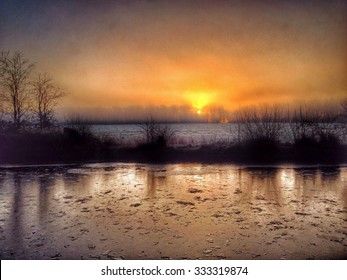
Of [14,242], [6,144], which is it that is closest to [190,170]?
[14,242]

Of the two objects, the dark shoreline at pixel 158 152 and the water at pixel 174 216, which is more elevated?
the dark shoreline at pixel 158 152

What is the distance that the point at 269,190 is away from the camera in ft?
20.0

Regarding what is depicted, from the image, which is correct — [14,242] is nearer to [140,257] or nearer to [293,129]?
[140,257]

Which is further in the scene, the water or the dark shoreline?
the dark shoreline

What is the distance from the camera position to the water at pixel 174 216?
3529 millimetres

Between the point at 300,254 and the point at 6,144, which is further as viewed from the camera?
the point at 6,144

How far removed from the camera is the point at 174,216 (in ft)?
15.1

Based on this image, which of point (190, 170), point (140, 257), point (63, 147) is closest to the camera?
point (140, 257)

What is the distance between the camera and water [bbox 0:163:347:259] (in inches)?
139

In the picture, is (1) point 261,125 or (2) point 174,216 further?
(1) point 261,125

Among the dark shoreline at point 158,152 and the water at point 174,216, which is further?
the dark shoreline at point 158,152

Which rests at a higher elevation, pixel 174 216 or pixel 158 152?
pixel 158 152

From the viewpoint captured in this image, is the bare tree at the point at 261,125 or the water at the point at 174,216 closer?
the water at the point at 174,216

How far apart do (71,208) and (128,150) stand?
6.93 metres
